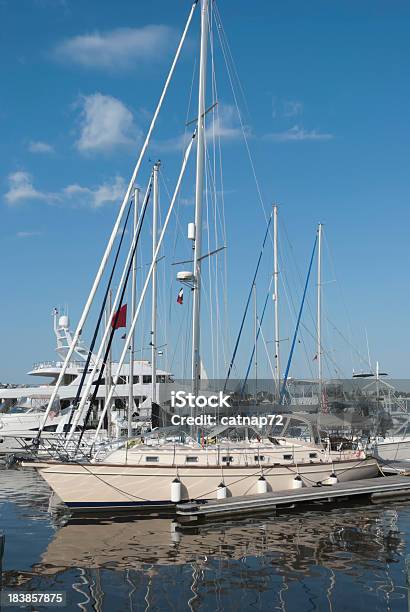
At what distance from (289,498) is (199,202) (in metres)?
11.7

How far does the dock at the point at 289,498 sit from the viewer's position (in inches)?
771

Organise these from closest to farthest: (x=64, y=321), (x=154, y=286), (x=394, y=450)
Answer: (x=394, y=450)
(x=154, y=286)
(x=64, y=321)

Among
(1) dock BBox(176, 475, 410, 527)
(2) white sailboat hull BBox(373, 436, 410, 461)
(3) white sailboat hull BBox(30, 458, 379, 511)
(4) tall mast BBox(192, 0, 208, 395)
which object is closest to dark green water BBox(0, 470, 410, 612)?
(1) dock BBox(176, 475, 410, 527)

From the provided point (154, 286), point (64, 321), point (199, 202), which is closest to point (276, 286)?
point (154, 286)

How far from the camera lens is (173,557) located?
50.0ft

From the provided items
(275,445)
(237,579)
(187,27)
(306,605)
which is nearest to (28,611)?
(237,579)

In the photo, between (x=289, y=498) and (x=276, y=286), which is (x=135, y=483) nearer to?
(x=289, y=498)

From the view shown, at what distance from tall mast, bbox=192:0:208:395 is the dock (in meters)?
4.49

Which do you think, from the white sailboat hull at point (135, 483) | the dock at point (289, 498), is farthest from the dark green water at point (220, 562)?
the white sailboat hull at point (135, 483)

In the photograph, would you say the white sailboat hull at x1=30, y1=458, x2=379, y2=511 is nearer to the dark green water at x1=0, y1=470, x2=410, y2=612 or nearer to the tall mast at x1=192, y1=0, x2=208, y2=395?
the dark green water at x1=0, y1=470, x2=410, y2=612

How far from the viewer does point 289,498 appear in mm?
20984

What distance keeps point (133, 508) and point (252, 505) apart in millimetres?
4162

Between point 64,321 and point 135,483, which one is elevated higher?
point 64,321

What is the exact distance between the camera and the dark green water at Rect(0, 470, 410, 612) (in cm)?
1218
